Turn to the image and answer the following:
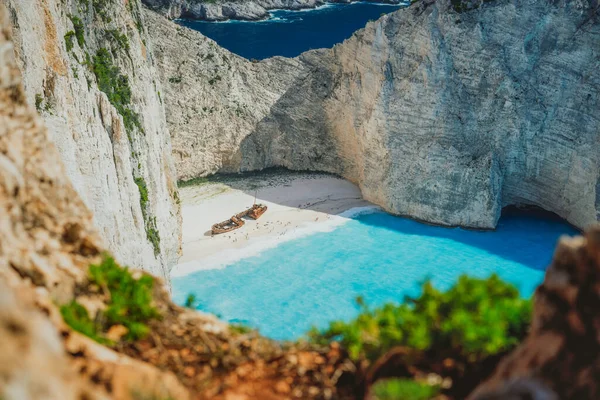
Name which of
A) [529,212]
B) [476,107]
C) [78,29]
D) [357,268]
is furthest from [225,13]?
[78,29]

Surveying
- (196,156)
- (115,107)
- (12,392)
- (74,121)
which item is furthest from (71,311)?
(196,156)

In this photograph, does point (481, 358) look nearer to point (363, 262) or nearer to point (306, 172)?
point (363, 262)

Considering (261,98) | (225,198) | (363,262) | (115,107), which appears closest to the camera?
(115,107)

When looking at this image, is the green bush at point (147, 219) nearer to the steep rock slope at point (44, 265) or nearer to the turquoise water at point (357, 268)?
the turquoise water at point (357, 268)

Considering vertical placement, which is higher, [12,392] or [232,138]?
[12,392]

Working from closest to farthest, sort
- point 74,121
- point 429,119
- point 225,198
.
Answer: point 74,121 < point 429,119 < point 225,198

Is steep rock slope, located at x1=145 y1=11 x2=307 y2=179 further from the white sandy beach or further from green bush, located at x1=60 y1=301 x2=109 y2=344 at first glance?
green bush, located at x1=60 y1=301 x2=109 y2=344

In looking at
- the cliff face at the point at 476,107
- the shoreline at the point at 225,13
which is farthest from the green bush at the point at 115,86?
the shoreline at the point at 225,13

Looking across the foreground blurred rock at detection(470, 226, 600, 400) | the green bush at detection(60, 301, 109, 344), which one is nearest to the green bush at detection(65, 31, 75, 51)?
the green bush at detection(60, 301, 109, 344)
